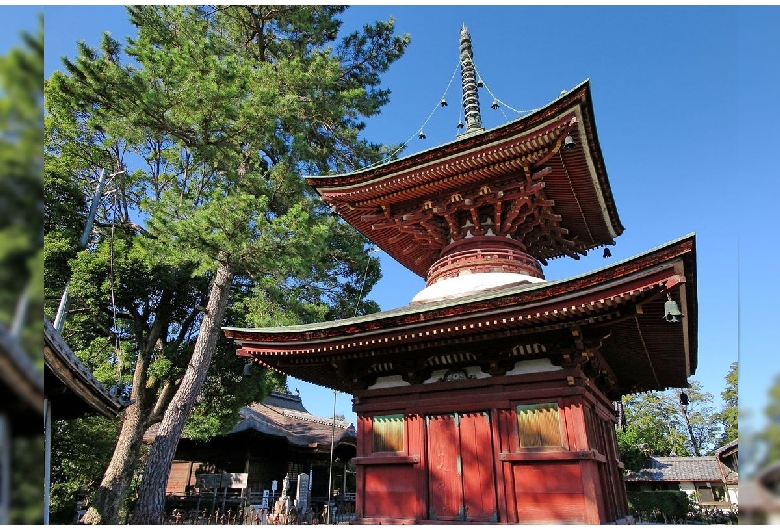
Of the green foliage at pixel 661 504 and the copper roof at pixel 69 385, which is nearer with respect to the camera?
the copper roof at pixel 69 385

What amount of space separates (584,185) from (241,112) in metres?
9.53

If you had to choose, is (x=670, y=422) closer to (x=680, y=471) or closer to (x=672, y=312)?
(x=680, y=471)

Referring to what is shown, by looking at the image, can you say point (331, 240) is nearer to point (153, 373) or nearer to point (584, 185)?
point (153, 373)

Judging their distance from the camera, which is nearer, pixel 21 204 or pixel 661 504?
pixel 21 204

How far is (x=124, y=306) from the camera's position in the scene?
18.0 metres

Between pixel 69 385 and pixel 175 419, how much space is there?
266 inches

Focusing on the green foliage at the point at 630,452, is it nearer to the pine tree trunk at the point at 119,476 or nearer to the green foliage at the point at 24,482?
the pine tree trunk at the point at 119,476

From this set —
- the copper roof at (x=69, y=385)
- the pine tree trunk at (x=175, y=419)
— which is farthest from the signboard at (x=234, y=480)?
the copper roof at (x=69, y=385)

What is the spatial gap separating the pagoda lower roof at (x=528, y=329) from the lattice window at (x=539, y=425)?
0.81 metres

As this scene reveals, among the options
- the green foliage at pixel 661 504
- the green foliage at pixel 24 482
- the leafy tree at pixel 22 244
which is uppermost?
the leafy tree at pixel 22 244

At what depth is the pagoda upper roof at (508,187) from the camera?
7949 millimetres

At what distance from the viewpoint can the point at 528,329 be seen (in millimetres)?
6918

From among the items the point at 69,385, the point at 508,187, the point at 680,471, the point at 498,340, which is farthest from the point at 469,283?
the point at 680,471

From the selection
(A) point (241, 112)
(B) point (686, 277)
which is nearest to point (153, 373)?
(A) point (241, 112)
